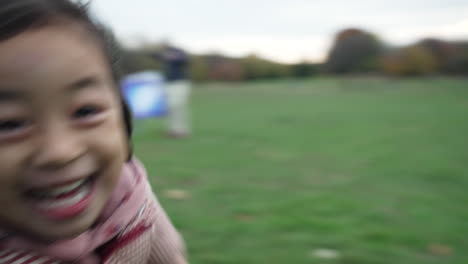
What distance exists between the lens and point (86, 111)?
887 millimetres

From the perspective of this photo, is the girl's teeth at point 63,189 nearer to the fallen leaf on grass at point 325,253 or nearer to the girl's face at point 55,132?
the girl's face at point 55,132

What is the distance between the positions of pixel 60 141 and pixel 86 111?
92 mm

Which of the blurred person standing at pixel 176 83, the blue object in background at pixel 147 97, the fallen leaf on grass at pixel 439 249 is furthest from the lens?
the blue object in background at pixel 147 97

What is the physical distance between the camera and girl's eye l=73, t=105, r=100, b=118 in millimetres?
870

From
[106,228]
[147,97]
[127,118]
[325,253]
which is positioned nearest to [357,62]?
[147,97]

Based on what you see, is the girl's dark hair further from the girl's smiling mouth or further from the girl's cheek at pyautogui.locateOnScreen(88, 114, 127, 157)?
the girl's smiling mouth

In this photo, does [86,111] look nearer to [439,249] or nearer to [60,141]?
[60,141]

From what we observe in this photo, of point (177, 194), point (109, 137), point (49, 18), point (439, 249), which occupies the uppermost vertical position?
point (49, 18)

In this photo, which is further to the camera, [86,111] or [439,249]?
[439,249]

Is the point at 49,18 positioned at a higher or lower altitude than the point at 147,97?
higher

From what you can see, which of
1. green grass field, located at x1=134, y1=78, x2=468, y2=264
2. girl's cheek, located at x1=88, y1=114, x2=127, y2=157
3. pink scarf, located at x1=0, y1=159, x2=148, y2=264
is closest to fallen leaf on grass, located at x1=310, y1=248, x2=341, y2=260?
green grass field, located at x1=134, y1=78, x2=468, y2=264

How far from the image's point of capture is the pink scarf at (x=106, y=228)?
90cm

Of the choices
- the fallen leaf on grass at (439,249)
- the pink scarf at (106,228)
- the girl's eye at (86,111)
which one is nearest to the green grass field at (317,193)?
the fallen leaf on grass at (439,249)

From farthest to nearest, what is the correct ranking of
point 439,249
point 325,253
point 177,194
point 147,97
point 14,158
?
point 147,97
point 177,194
point 439,249
point 325,253
point 14,158
